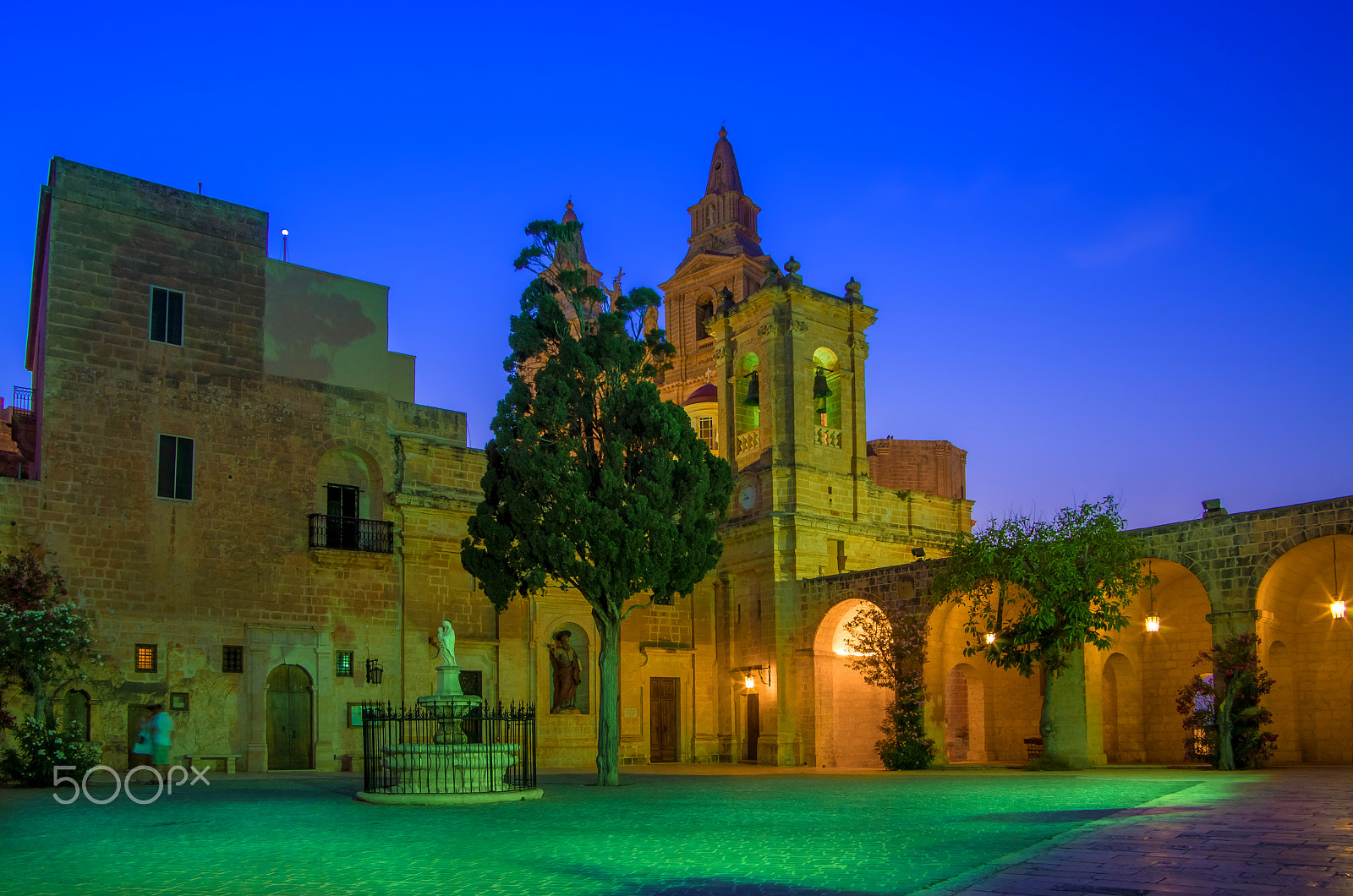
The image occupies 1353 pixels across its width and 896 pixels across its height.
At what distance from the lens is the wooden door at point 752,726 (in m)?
28.8

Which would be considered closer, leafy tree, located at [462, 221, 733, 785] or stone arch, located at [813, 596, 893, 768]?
leafy tree, located at [462, 221, 733, 785]

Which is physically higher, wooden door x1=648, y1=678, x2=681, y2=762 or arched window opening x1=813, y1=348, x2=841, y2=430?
arched window opening x1=813, y1=348, x2=841, y2=430

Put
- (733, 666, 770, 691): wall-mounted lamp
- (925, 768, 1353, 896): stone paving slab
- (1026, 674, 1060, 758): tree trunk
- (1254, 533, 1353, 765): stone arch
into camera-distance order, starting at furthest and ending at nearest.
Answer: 1. (733, 666, 770, 691): wall-mounted lamp
2. (1026, 674, 1060, 758): tree trunk
3. (1254, 533, 1353, 765): stone arch
4. (925, 768, 1353, 896): stone paving slab

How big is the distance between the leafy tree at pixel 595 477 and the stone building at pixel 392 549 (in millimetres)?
5776

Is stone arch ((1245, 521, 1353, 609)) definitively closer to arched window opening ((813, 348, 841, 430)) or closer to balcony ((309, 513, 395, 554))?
arched window opening ((813, 348, 841, 430))

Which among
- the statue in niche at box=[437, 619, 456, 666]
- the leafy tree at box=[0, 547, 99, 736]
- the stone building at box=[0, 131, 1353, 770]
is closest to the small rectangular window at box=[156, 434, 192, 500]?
the stone building at box=[0, 131, 1353, 770]

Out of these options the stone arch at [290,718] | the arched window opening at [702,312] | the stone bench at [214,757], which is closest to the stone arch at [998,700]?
the stone arch at [290,718]

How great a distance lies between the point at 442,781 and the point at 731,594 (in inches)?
621

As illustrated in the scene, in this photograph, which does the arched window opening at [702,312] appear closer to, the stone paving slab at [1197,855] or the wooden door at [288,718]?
the wooden door at [288,718]

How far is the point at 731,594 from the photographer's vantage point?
1177 inches

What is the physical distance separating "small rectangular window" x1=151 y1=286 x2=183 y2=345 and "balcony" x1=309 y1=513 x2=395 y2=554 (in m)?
4.52

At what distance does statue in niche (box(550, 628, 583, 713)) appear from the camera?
26609 mm

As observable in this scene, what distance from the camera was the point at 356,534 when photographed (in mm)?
24281

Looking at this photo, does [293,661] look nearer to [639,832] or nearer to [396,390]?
[396,390]
